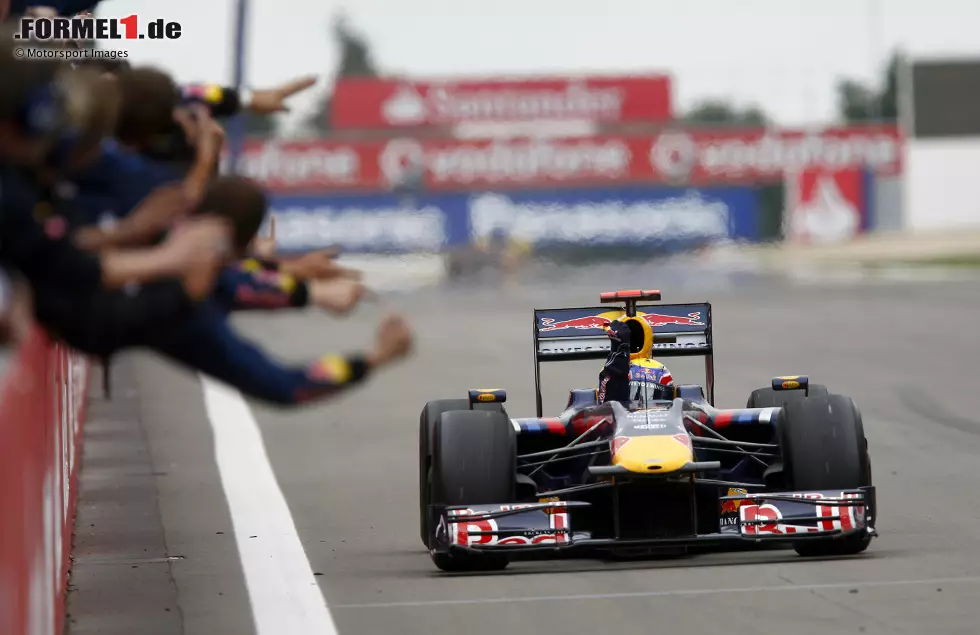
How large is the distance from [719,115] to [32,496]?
89439 mm

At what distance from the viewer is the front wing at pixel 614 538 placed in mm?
10109

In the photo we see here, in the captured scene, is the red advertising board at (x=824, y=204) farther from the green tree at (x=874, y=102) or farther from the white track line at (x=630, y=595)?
the white track line at (x=630, y=595)

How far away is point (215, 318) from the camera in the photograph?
712 centimetres

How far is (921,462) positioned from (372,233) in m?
50.9

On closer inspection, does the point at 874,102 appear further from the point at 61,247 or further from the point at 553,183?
the point at 61,247

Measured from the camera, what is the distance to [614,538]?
401 inches

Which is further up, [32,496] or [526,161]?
[526,161]

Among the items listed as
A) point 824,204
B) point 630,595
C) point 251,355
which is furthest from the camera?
point 824,204

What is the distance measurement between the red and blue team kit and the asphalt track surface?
124 feet

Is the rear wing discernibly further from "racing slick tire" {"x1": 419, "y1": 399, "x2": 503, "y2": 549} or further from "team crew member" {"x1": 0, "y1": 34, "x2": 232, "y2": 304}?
"team crew member" {"x1": 0, "y1": 34, "x2": 232, "y2": 304}

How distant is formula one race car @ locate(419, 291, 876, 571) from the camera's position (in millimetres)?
10086

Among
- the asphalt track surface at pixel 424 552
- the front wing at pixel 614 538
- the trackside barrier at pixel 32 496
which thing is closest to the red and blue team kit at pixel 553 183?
the asphalt track surface at pixel 424 552

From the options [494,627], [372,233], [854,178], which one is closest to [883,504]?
[494,627]

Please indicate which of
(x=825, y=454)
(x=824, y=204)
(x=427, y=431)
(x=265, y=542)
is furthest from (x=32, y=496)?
(x=824, y=204)
